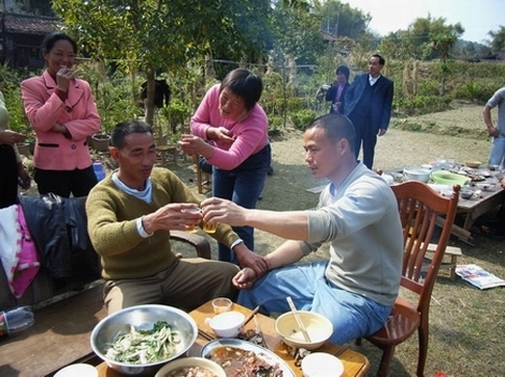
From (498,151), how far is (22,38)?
20.7m

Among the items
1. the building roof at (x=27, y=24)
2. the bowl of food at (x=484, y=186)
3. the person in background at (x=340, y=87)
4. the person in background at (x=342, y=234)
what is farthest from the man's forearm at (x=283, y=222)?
the building roof at (x=27, y=24)

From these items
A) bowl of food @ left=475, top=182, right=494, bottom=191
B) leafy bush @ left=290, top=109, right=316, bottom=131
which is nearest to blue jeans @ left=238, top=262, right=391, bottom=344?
bowl of food @ left=475, top=182, right=494, bottom=191

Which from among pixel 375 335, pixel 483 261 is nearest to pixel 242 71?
pixel 375 335

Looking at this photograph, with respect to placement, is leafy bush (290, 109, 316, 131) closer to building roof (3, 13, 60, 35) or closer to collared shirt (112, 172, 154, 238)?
collared shirt (112, 172, 154, 238)

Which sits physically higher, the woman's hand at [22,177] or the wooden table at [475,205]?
the woman's hand at [22,177]

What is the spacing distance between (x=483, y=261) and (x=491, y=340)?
1.73m

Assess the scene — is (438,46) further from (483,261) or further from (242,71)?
(242,71)

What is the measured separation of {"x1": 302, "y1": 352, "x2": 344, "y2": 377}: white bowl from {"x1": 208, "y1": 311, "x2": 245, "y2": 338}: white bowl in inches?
14.2

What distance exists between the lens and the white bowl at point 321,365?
164 cm

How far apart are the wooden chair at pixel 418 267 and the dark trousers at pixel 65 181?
2.66 m

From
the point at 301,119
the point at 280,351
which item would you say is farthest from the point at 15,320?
the point at 301,119

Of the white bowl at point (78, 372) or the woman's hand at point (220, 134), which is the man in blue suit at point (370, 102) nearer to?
the woman's hand at point (220, 134)

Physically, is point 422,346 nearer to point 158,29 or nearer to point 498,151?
point 498,151

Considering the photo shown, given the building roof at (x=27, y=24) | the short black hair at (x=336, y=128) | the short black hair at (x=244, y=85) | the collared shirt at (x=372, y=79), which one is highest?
the building roof at (x=27, y=24)
